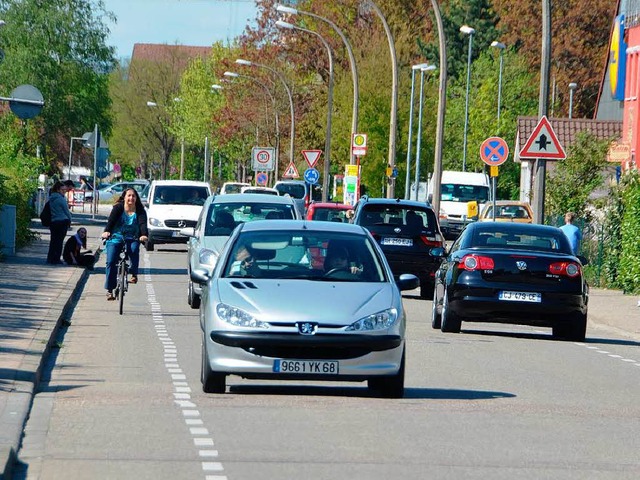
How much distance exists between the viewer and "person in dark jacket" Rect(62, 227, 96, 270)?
112ft

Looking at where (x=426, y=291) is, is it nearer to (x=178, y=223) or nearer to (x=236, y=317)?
(x=178, y=223)

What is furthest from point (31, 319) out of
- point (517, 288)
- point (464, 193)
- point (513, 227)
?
point (464, 193)

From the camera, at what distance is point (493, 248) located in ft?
70.9

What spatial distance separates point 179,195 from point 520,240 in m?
22.6

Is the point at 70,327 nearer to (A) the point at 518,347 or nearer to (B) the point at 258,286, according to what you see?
(A) the point at 518,347

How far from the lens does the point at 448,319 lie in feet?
70.7

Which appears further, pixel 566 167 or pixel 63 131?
pixel 63 131

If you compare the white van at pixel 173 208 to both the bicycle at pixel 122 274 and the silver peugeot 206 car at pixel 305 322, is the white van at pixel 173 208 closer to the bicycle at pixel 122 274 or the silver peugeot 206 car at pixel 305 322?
the bicycle at pixel 122 274

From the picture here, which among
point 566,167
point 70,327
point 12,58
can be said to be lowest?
point 70,327

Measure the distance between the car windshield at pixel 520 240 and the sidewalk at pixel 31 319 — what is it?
190 centimetres

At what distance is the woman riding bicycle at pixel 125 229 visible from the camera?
77.5ft

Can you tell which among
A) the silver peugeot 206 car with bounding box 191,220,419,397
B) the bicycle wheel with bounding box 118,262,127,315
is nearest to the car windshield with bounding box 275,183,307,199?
the bicycle wheel with bounding box 118,262,127,315

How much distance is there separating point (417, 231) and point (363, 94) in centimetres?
4539

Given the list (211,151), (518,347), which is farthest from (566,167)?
(211,151)
